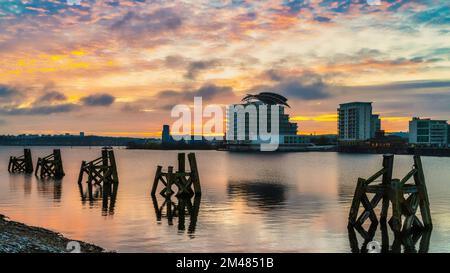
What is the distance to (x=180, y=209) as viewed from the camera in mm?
33250

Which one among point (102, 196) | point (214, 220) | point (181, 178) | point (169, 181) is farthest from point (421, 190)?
point (102, 196)

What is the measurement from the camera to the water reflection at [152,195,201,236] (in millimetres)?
28031

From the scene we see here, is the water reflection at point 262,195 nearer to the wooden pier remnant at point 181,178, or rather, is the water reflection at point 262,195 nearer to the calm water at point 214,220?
the calm water at point 214,220

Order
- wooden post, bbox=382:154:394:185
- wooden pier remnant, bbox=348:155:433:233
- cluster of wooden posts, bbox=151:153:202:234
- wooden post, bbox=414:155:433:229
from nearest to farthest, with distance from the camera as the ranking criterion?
wooden pier remnant, bbox=348:155:433:233
wooden post, bbox=382:154:394:185
wooden post, bbox=414:155:433:229
cluster of wooden posts, bbox=151:153:202:234

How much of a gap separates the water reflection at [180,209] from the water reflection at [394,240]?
7978mm

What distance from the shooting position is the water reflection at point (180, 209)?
1104 inches

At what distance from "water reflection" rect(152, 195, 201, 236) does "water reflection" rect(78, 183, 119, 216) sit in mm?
3176

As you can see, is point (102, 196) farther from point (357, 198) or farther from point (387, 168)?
point (387, 168)

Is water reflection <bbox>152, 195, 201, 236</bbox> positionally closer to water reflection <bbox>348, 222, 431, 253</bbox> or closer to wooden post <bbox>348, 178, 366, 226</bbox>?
water reflection <bbox>348, 222, 431, 253</bbox>

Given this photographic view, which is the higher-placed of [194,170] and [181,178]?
[194,170]

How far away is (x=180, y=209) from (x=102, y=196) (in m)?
11.2

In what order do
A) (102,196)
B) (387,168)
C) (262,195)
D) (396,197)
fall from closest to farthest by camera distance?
(396,197) → (387,168) → (102,196) → (262,195)

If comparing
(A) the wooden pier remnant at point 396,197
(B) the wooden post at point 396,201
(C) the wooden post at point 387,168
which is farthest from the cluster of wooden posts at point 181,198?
(B) the wooden post at point 396,201

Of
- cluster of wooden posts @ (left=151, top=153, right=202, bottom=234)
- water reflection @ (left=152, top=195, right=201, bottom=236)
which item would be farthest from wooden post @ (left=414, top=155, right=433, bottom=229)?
cluster of wooden posts @ (left=151, top=153, right=202, bottom=234)
